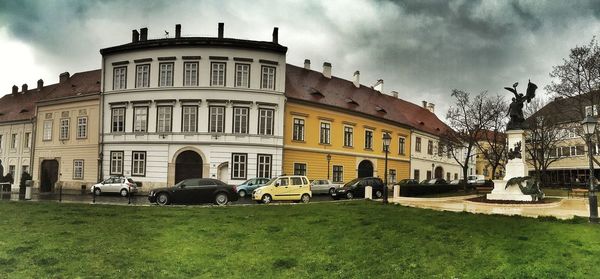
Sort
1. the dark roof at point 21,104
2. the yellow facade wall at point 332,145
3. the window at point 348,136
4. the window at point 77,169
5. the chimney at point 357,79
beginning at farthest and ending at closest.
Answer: the chimney at point 357,79
the dark roof at point 21,104
the window at point 348,136
the window at point 77,169
the yellow facade wall at point 332,145

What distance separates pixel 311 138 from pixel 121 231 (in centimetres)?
2677

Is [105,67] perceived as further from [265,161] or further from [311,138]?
[311,138]

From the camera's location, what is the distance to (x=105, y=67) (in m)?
35.2

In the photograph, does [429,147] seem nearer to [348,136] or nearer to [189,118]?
[348,136]

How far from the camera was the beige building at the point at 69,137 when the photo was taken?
35.7 meters

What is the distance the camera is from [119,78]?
34.8 metres

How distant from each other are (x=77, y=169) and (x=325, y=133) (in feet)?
70.5

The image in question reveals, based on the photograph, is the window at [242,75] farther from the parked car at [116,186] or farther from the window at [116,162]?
the window at [116,162]

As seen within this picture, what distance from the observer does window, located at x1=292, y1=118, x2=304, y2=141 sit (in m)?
36.2

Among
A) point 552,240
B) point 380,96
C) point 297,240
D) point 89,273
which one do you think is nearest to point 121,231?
point 89,273

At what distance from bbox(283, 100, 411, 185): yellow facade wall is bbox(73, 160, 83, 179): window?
17100 millimetres

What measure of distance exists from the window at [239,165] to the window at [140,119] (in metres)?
7.38

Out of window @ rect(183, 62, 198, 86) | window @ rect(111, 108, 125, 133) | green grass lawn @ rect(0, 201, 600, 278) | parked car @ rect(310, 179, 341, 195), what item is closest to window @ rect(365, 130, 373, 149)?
parked car @ rect(310, 179, 341, 195)

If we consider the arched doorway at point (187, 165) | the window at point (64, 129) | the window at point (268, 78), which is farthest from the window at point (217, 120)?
the window at point (64, 129)
